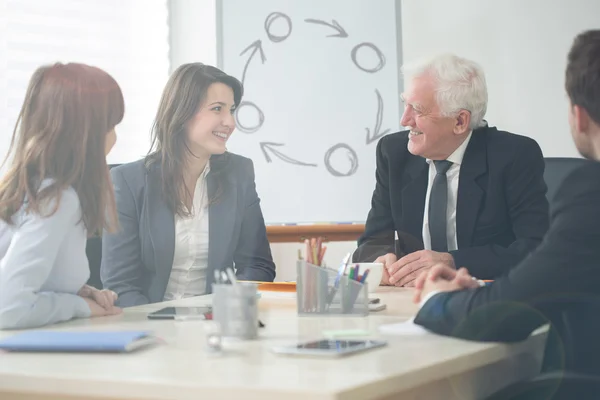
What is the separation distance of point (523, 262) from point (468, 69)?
1.42m

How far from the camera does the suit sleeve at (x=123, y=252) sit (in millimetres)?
2270

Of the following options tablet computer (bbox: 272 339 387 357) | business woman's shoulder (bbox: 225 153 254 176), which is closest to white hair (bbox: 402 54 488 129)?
business woman's shoulder (bbox: 225 153 254 176)

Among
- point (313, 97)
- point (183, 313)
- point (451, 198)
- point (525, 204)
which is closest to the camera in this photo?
point (183, 313)

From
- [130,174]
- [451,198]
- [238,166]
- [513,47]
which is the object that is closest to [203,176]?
[238,166]

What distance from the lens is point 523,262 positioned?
115 centimetres

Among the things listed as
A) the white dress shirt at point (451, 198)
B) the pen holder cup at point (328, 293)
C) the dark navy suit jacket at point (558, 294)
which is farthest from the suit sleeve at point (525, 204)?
the dark navy suit jacket at point (558, 294)

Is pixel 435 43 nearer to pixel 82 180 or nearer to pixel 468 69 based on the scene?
pixel 468 69

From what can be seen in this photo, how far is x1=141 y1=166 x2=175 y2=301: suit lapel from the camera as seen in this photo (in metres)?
2.31

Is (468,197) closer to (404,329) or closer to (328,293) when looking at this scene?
(328,293)

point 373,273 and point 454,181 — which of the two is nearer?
point 373,273

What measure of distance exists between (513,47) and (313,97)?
0.86 metres

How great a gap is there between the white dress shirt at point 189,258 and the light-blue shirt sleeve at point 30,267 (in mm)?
1009

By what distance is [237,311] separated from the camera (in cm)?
120

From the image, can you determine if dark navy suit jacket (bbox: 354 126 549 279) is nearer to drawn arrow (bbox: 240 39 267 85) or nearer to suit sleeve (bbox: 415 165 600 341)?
suit sleeve (bbox: 415 165 600 341)
